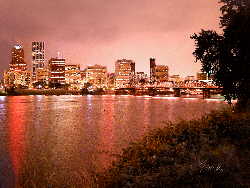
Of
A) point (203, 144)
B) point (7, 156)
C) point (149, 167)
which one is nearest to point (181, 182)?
point (149, 167)

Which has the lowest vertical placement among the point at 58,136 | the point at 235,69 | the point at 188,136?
the point at 58,136

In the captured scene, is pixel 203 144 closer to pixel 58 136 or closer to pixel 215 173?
pixel 215 173

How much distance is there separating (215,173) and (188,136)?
7833mm

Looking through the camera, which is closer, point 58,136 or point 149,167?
point 149,167

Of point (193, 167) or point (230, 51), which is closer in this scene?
point (193, 167)

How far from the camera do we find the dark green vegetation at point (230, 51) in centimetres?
1948

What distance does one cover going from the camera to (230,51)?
2067 centimetres

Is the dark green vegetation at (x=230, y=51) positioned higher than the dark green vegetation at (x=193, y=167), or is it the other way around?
the dark green vegetation at (x=230, y=51)

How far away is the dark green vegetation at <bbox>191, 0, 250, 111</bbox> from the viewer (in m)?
19.5

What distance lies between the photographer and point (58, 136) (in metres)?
34.0

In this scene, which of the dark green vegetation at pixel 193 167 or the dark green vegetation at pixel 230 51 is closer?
the dark green vegetation at pixel 193 167

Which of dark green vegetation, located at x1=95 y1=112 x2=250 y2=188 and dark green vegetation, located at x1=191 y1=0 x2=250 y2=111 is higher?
dark green vegetation, located at x1=191 y1=0 x2=250 y2=111

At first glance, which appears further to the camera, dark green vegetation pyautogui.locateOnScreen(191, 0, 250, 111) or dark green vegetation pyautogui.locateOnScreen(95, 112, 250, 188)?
dark green vegetation pyautogui.locateOnScreen(191, 0, 250, 111)

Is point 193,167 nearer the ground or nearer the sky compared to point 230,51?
nearer the ground
